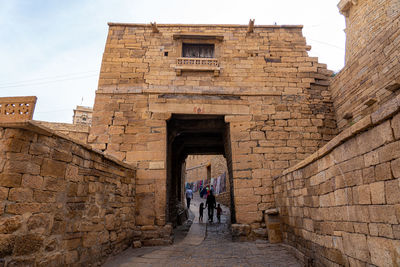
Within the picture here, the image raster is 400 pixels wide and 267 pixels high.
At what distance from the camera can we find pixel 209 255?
4.83 m

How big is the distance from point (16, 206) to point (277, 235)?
5.15 metres

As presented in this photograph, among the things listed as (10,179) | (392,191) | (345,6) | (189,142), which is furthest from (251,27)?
(345,6)

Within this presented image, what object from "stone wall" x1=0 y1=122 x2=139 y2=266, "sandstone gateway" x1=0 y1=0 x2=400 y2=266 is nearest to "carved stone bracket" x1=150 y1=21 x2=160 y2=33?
"sandstone gateway" x1=0 y1=0 x2=400 y2=266

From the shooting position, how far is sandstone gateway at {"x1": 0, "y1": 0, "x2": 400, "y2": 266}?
261cm

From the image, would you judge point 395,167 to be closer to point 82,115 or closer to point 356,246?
point 356,246

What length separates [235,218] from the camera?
618 cm

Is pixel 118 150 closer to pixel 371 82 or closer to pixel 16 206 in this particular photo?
pixel 16 206

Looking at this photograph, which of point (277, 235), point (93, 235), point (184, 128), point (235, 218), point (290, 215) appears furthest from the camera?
point (184, 128)

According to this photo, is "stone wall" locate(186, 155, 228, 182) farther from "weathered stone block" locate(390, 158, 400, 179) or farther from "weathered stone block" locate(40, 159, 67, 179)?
"weathered stone block" locate(390, 158, 400, 179)

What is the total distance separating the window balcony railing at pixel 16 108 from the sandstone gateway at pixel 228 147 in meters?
0.01

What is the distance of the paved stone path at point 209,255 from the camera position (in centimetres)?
425

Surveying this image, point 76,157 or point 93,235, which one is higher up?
point 76,157

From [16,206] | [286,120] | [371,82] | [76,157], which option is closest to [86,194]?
[76,157]

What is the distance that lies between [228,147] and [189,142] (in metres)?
2.77
